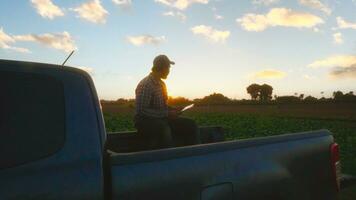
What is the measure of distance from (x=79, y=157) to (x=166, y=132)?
2.92 m

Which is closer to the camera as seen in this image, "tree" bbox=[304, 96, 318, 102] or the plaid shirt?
the plaid shirt

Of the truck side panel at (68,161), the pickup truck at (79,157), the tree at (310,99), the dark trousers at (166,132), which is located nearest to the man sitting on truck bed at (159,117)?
the dark trousers at (166,132)

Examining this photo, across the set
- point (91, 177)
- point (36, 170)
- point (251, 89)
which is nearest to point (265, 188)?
point (91, 177)

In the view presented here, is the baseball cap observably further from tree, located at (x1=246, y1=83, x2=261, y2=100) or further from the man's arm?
tree, located at (x1=246, y1=83, x2=261, y2=100)

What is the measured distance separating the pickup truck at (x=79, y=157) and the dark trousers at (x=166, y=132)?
2.14 meters

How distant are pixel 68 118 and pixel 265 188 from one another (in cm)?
158

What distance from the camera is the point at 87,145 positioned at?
8.68 ft

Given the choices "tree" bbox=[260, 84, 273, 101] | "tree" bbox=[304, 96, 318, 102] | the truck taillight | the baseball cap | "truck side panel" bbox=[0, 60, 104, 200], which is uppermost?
"tree" bbox=[260, 84, 273, 101]

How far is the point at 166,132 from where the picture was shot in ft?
17.9

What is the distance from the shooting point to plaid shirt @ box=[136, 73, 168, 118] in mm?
5762

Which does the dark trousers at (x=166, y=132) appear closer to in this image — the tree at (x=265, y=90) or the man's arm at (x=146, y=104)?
the man's arm at (x=146, y=104)

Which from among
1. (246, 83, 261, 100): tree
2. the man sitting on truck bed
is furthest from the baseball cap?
(246, 83, 261, 100): tree

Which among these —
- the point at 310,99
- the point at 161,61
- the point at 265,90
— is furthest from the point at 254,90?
the point at 161,61

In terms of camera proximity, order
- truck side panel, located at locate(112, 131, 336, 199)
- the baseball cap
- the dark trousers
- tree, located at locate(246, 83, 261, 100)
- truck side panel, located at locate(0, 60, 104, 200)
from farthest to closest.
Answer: tree, located at locate(246, 83, 261, 100), the baseball cap, the dark trousers, truck side panel, located at locate(112, 131, 336, 199), truck side panel, located at locate(0, 60, 104, 200)
